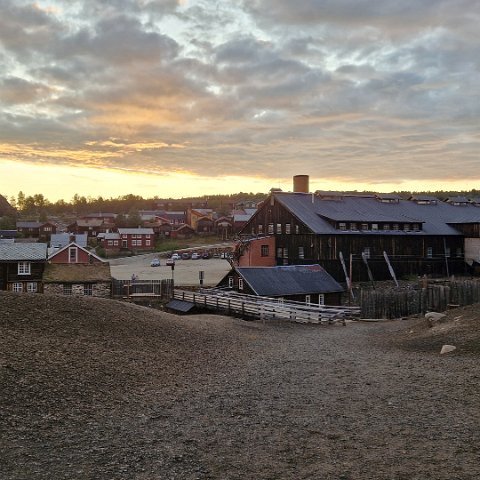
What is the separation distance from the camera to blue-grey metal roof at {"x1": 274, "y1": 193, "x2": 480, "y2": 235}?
6066cm

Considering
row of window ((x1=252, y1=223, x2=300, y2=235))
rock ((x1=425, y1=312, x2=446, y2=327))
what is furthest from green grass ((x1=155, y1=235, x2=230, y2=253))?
rock ((x1=425, y1=312, x2=446, y2=327))

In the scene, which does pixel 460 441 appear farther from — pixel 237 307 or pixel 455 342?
pixel 237 307

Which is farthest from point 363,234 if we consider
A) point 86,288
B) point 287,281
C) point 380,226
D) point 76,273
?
point 76,273

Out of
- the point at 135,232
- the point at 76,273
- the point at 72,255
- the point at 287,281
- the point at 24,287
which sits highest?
the point at 135,232

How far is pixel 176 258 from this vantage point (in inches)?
3716

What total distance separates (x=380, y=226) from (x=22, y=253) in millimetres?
41271

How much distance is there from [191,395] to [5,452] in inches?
234

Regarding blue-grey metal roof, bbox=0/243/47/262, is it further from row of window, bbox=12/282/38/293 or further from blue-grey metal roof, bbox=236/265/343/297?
blue-grey metal roof, bbox=236/265/343/297

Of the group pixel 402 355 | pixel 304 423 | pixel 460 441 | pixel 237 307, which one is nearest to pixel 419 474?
→ pixel 460 441

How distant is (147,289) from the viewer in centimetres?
4478

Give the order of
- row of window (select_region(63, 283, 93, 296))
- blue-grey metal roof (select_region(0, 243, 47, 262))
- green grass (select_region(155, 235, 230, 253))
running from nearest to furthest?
row of window (select_region(63, 283, 93, 296)) < blue-grey metal roof (select_region(0, 243, 47, 262)) < green grass (select_region(155, 235, 230, 253))

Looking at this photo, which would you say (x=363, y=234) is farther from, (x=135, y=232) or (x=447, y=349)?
(x=135, y=232)

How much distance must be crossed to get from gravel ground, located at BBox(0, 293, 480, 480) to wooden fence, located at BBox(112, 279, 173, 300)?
20903mm

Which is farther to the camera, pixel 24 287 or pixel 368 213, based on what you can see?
pixel 368 213
